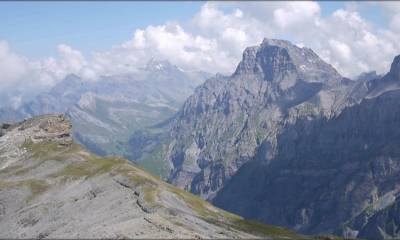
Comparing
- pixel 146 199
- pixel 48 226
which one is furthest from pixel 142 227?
pixel 48 226

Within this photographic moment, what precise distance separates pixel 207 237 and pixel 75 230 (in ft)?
153

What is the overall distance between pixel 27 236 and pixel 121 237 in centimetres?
6393

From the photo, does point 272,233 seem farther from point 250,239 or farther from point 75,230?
point 75,230

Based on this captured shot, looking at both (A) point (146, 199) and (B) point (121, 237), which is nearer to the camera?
(B) point (121, 237)

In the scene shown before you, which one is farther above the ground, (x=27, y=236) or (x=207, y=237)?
(x=207, y=237)

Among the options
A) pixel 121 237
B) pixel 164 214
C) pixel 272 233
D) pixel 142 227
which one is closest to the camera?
pixel 121 237

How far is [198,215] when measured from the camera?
643 ft

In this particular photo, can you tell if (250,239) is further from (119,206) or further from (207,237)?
(119,206)

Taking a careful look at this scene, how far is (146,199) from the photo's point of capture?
195250mm

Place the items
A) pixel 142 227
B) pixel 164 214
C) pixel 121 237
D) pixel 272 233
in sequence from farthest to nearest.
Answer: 1. pixel 272 233
2. pixel 164 214
3. pixel 142 227
4. pixel 121 237

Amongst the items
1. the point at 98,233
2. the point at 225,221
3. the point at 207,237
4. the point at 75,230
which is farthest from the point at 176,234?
the point at 225,221

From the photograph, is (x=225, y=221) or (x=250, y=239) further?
(x=225, y=221)

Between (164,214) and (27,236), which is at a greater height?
(164,214)

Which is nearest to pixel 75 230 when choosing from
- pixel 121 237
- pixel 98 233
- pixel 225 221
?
pixel 98 233
